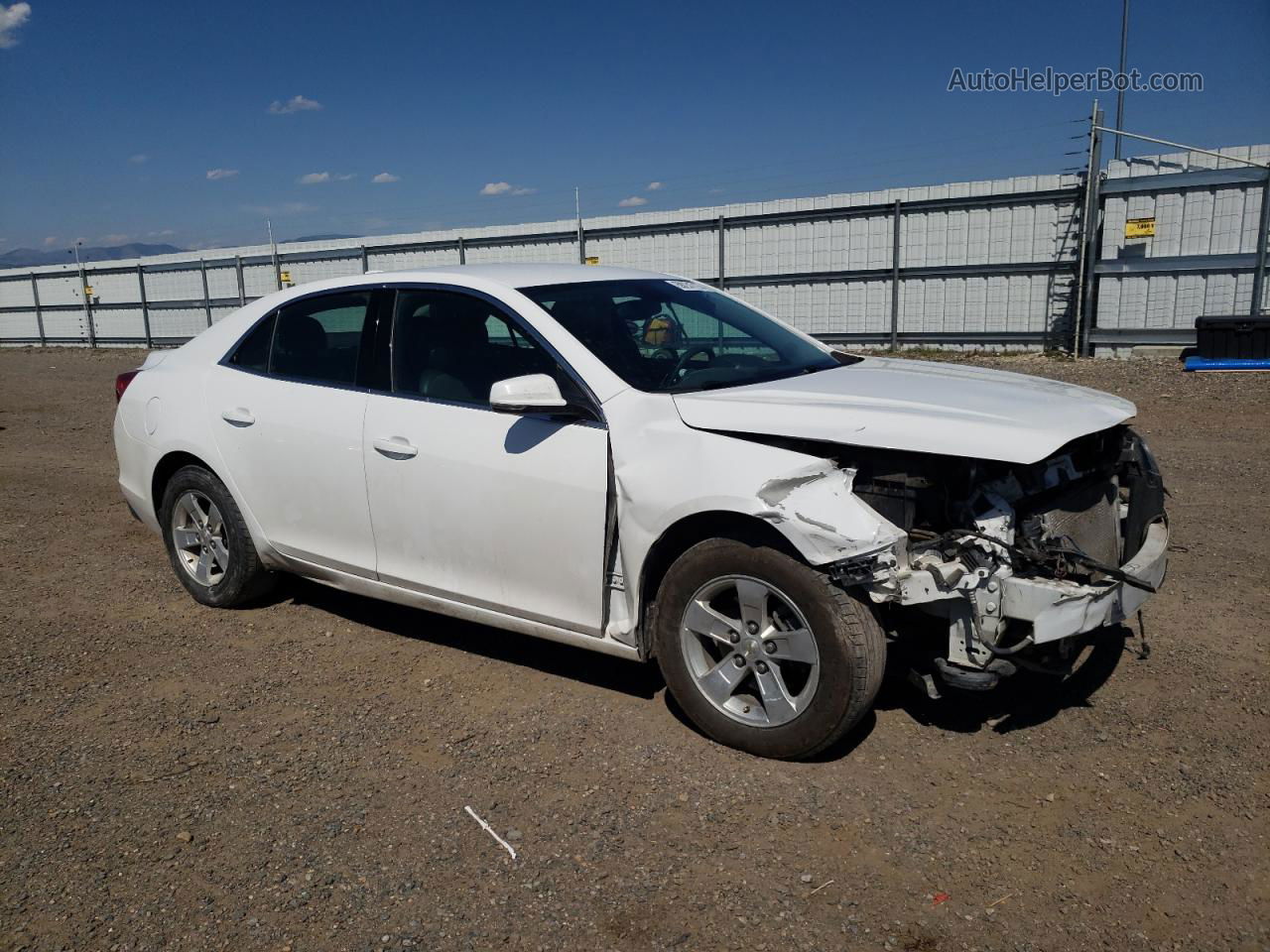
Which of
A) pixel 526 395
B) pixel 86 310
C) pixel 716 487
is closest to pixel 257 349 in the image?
pixel 526 395

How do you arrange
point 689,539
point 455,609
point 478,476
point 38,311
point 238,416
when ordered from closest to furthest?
point 689,539 → point 478,476 → point 455,609 → point 238,416 → point 38,311

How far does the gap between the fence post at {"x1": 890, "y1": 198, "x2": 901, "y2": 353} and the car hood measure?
13457 mm

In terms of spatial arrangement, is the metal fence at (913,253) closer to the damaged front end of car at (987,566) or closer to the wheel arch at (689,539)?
the wheel arch at (689,539)

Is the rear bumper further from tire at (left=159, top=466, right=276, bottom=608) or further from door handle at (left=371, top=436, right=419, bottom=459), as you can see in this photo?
tire at (left=159, top=466, right=276, bottom=608)

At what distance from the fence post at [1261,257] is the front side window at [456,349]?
13.3 m

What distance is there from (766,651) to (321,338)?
2642mm

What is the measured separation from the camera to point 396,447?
420 centimetres

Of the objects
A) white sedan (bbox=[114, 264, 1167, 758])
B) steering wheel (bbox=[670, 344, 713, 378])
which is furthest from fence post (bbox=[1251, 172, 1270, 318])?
steering wheel (bbox=[670, 344, 713, 378])

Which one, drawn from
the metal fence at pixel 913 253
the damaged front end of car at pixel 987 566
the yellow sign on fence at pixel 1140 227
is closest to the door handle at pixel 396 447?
the damaged front end of car at pixel 987 566

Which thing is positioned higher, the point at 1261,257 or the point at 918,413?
the point at 1261,257

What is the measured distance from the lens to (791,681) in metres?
3.53

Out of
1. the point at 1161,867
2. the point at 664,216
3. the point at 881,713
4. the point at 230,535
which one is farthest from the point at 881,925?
the point at 664,216

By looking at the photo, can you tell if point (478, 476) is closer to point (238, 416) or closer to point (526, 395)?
point (526, 395)

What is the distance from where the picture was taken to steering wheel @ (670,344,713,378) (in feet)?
13.0
